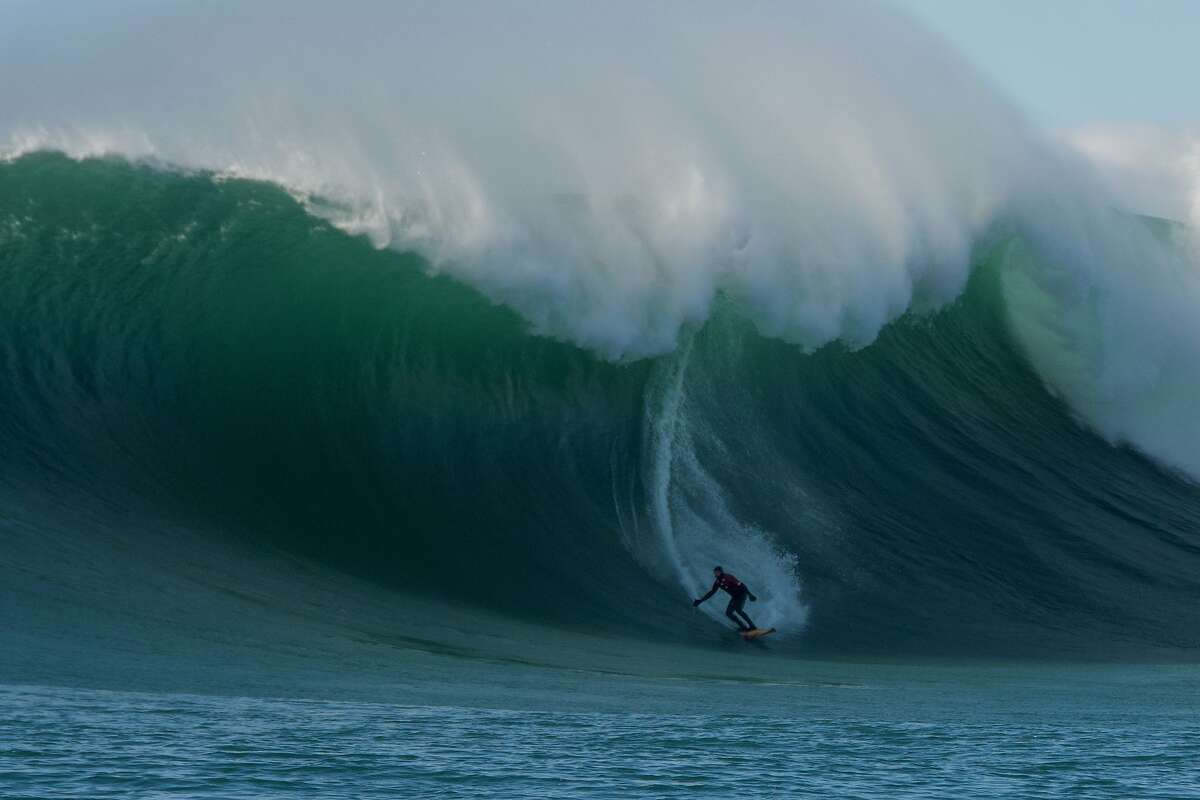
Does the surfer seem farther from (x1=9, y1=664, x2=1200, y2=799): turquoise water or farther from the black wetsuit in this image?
(x1=9, y1=664, x2=1200, y2=799): turquoise water

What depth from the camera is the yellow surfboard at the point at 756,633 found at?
1145cm

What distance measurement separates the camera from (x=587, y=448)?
1370 centimetres

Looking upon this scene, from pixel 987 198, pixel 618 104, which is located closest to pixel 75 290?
pixel 618 104

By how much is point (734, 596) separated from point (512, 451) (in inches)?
105

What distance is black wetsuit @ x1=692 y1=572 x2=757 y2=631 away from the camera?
1154 centimetres

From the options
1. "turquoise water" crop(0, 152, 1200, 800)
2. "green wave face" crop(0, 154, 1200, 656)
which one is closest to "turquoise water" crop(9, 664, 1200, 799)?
"turquoise water" crop(0, 152, 1200, 800)

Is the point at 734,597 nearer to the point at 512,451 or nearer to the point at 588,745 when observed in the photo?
the point at 512,451

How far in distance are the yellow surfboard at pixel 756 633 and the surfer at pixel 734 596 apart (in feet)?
0.11

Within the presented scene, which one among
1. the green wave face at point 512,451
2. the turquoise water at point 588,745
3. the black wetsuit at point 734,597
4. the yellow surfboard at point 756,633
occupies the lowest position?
the turquoise water at point 588,745

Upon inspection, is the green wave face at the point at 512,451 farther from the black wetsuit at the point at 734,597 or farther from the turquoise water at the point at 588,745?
the turquoise water at the point at 588,745

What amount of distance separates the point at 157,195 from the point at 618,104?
4.66m

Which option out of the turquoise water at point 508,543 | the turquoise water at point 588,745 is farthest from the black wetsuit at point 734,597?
the turquoise water at point 588,745

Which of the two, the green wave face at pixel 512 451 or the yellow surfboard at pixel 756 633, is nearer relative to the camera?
the yellow surfboard at pixel 756 633

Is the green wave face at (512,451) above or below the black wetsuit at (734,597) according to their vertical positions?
above
